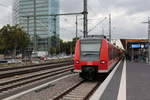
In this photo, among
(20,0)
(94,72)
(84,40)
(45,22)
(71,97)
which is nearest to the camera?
(71,97)

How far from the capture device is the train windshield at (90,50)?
49.0ft

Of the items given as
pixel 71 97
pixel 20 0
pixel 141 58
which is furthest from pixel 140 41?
pixel 71 97

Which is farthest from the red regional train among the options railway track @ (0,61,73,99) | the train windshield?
railway track @ (0,61,73,99)

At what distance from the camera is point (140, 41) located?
44250 millimetres

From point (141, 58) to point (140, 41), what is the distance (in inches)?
123

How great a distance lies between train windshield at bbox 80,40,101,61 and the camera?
1494cm

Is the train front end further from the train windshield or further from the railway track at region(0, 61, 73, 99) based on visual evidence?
the railway track at region(0, 61, 73, 99)

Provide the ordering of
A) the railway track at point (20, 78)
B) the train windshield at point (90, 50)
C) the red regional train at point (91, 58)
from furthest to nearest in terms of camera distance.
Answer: the train windshield at point (90, 50), the red regional train at point (91, 58), the railway track at point (20, 78)

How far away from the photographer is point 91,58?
14.9 m

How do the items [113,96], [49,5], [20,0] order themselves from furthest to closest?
[49,5]
[20,0]
[113,96]

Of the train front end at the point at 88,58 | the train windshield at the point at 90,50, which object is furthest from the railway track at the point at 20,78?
the train windshield at the point at 90,50

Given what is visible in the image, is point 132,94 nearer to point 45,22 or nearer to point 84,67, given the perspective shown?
point 84,67

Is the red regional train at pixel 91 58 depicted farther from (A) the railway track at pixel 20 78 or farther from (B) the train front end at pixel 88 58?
(A) the railway track at pixel 20 78

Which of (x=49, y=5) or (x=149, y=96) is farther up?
(x=49, y=5)
